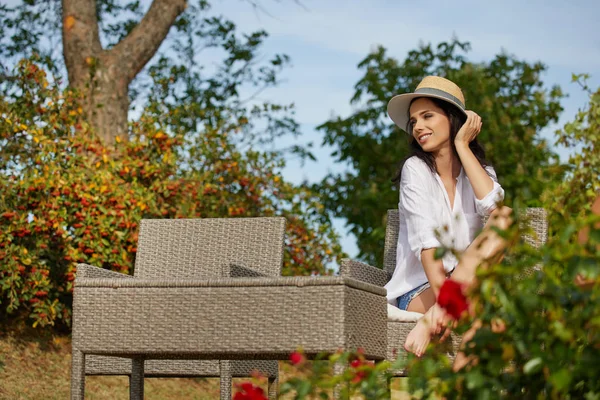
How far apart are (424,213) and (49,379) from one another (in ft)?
10.7

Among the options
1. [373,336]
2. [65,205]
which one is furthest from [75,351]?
[65,205]

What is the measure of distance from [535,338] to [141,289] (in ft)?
5.11

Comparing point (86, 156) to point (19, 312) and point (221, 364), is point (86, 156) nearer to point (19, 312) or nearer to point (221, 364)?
point (19, 312)

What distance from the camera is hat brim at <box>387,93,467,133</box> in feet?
12.4

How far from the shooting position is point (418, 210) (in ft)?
11.4

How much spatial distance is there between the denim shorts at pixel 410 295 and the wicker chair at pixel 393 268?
0.25 m

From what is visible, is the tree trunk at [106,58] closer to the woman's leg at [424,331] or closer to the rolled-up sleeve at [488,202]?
the rolled-up sleeve at [488,202]

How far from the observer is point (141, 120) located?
6879 millimetres

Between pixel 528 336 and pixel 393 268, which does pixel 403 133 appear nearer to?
pixel 393 268

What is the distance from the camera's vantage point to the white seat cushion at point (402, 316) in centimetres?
315

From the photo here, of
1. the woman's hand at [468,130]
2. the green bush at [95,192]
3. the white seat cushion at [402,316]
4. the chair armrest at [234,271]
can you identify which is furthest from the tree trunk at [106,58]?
the white seat cushion at [402,316]

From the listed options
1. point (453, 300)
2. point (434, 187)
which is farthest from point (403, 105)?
point (453, 300)

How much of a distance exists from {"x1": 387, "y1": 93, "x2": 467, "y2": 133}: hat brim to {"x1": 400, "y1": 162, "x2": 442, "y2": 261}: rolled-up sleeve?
338mm

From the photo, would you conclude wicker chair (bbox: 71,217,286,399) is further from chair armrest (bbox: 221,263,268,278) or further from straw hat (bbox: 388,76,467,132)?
straw hat (bbox: 388,76,467,132)
